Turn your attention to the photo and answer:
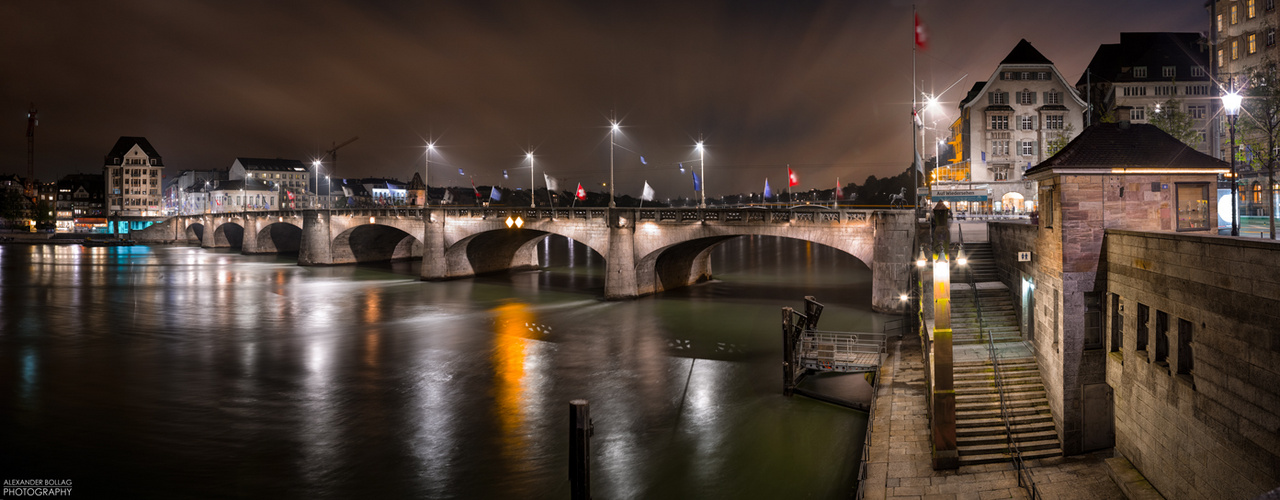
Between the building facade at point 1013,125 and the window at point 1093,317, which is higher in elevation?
the building facade at point 1013,125

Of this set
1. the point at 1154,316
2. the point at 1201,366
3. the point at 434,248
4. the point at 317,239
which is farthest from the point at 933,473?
the point at 317,239

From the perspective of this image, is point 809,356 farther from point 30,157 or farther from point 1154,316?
point 30,157

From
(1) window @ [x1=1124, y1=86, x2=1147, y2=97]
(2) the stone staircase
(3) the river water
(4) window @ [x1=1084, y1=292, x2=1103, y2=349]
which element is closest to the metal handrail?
(2) the stone staircase

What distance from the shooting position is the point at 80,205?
16575 cm

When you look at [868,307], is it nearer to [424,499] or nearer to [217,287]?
[424,499]

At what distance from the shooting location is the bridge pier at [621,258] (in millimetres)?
45688

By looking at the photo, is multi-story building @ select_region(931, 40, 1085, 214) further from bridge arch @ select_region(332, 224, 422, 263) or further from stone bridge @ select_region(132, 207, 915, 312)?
bridge arch @ select_region(332, 224, 422, 263)

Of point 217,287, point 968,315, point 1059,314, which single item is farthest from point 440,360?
point 217,287

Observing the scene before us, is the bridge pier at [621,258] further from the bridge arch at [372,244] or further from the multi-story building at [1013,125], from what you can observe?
the bridge arch at [372,244]

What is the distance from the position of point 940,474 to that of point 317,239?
76733 mm

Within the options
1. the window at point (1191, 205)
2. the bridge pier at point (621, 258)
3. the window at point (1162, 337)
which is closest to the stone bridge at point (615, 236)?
the bridge pier at point (621, 258)

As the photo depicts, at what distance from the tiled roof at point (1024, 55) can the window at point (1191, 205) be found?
49.2 meters

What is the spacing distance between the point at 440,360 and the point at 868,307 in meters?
26.4

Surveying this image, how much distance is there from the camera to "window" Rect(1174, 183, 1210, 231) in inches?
731
